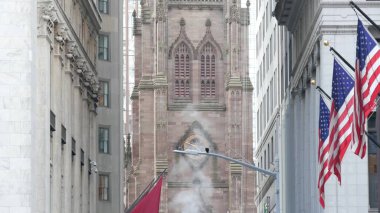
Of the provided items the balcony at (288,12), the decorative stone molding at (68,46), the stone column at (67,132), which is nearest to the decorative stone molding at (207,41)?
the balcony at (288,12)

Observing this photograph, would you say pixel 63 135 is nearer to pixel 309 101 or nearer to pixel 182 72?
pixel 309 101

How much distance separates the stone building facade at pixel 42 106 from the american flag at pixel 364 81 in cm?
1281

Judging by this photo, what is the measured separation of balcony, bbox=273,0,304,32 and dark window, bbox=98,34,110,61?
921 centimetres

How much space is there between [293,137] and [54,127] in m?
24.5

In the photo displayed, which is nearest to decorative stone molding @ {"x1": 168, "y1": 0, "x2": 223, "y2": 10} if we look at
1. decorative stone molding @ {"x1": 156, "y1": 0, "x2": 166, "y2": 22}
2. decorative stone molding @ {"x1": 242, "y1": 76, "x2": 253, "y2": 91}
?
decorative stone molding @ {"x1": 156, "y1": 0, "x2": 166, "y2": 22}

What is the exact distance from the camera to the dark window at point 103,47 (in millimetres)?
82000

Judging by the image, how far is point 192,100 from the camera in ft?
528

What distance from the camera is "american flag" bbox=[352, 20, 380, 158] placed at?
39.5 metres

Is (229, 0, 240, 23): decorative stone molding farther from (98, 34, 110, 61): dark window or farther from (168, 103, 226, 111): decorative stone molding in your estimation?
(98, 34, 110, 61): dark window

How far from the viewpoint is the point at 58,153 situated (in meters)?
57.8

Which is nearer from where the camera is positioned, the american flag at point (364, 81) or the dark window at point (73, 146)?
the american flag at point (364, 81)

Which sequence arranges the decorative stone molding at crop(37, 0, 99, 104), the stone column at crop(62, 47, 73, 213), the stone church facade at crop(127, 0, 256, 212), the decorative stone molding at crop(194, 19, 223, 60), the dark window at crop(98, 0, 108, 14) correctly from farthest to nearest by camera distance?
the decorative stone molding at crop(194, 19, 223, 60) → the stone church facade at crop(127, 0, 256, 212) → the dark window at crop(98, 0, 108, 14) → the stone column at crop(62, 47, 73, 213) → the decorative stone molding at crop(37, 0, 99, 104)

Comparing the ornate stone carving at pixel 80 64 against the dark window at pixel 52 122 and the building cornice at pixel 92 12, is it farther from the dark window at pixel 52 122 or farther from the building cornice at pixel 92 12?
the dark window at pixel 52 122

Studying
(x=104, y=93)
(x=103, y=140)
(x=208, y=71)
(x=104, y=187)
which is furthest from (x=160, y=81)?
(x=104, y=187)
